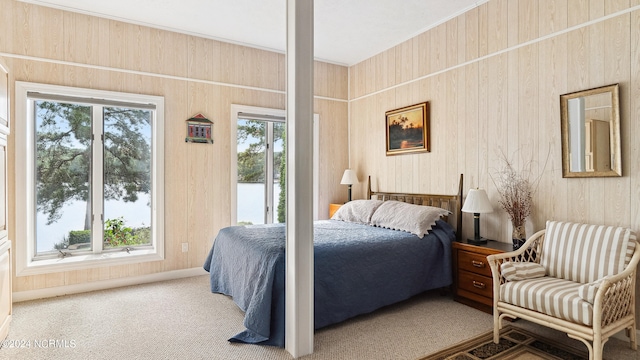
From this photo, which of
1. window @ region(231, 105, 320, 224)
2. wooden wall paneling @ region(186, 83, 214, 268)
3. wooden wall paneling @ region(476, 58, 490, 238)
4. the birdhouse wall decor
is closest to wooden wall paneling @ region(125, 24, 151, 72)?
wooden wall paneling @ region(186, 83, 214, 268)

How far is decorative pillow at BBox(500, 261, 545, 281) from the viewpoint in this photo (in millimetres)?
2514

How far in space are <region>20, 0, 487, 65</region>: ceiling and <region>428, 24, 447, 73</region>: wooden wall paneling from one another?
0.30 ft

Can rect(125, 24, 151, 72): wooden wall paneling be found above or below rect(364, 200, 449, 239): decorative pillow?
above

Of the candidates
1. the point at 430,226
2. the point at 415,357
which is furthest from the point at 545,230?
the point at 415,357

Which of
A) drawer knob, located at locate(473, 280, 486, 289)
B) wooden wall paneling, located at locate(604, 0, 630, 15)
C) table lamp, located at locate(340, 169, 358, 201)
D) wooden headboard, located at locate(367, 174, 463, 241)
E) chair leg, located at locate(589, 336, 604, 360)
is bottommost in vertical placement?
chair leg, located at locate(589, 336, 604, 360)

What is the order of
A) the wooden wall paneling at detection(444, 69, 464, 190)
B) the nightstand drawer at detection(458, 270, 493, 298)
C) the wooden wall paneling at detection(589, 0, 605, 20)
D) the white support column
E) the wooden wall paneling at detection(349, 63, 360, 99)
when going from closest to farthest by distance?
1. the white support column
2. the wooden wall paneling at detection(589, 0, 605, 20)
3. the nightstand drawer at detection(458, 270, 493, 298)
4. the wooden wall paneling at detection(444, 69, 464, 190)
5. the wooden wall paneling at detection(349, 63, 360, 99)

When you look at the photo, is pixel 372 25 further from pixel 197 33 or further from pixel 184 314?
pixel 184 314

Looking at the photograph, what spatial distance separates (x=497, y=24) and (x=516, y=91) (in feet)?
2.30

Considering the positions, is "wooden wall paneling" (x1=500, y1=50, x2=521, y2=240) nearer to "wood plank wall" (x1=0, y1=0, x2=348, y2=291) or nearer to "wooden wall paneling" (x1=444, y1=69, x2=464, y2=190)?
"wooden wall paneling" (x1=444, y1=69, x2=464, y2=190)

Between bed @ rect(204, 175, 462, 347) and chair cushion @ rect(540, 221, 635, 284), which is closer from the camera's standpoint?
chair cushion @ rect(540, 221, 635, 284)

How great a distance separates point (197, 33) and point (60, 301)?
10.5ft

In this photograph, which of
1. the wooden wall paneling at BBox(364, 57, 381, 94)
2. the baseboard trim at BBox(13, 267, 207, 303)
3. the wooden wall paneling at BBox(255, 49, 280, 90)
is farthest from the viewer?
the wooden wall paneling at BBox(364, 57, 381, 94)

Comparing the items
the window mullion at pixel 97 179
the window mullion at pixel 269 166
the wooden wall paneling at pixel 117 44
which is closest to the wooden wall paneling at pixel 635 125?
the window mullion at pixel 269 166

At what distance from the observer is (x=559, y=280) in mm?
2506
